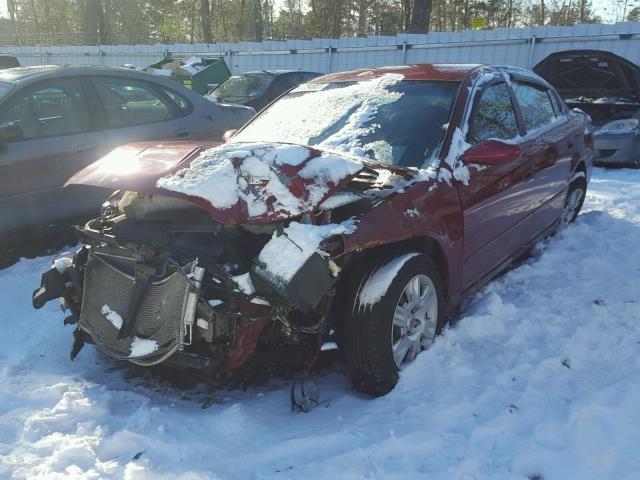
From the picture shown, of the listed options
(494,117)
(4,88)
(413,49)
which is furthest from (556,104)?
(413,49)

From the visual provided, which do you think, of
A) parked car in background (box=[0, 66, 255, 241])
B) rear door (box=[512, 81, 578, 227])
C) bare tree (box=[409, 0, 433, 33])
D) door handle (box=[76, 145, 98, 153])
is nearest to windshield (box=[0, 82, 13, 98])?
parked car in background (box=[0, 66, 255, 241])

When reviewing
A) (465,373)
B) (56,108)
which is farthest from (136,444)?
(56,108)

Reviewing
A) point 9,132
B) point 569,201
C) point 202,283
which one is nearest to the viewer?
point 202,283

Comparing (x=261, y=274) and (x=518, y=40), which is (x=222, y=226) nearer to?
(x=261, y=274)

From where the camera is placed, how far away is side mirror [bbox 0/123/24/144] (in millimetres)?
4320

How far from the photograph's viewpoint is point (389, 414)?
2.59m

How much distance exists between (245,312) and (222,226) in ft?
1.43

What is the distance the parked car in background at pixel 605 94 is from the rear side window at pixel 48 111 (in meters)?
6.85

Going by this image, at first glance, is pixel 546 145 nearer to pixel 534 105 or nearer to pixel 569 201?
pixel 534 105

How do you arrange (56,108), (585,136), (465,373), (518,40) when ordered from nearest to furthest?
(465,373) → (56,108) → (585,136) → (518,40)

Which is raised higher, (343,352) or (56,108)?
(56,108)

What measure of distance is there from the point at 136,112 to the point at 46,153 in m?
1.03

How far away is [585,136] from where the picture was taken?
5.28 metres

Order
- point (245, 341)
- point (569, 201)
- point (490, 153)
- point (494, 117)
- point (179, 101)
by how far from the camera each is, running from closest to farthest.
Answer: point (245, 341) → point (490, 153) → point (494, 117) → point (569, 201) → point (179, 101)
